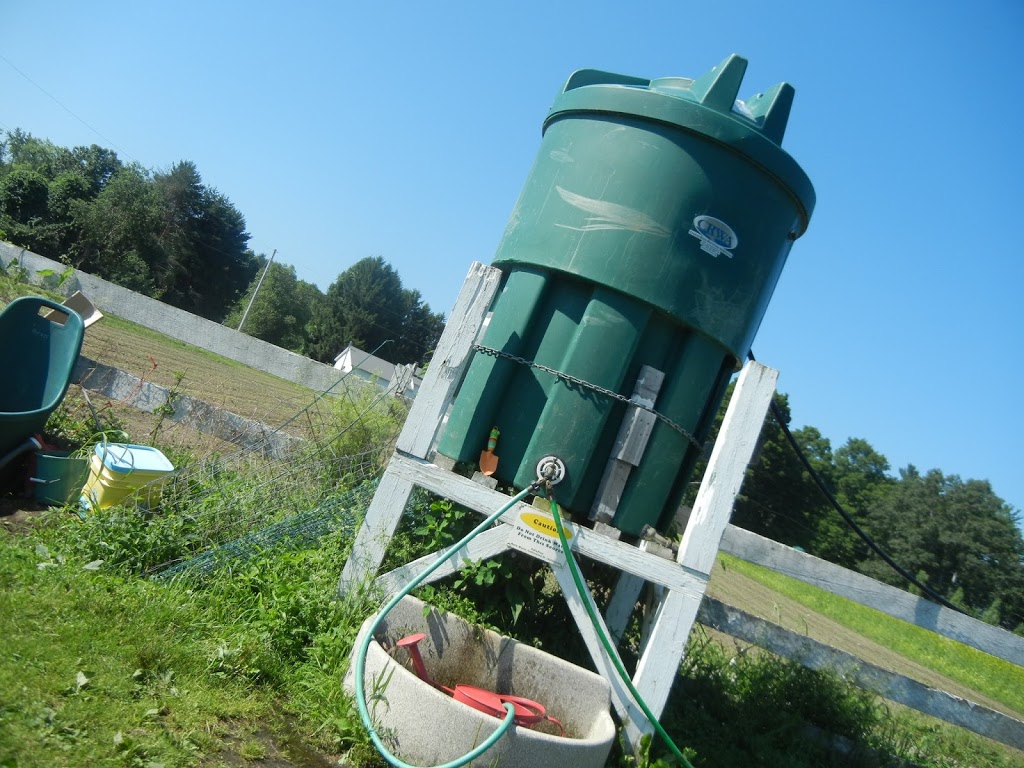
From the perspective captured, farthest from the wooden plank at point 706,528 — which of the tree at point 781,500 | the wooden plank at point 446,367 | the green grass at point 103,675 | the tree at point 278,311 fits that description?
the tree at point 278,311

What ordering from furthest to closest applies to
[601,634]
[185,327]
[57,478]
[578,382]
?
[185,327]
[57,478]
[578,382]
[601,634]

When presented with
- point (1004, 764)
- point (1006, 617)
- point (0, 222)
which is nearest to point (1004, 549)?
point (1006, 617)

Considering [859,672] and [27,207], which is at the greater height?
[27,207]

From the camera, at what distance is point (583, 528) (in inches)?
142

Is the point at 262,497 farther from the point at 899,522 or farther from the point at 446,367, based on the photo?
the point at 899,522

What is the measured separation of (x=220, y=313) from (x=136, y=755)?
58.8m

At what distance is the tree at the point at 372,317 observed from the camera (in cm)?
5791

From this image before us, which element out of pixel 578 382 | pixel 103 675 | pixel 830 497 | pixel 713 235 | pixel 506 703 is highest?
pixel 713 235

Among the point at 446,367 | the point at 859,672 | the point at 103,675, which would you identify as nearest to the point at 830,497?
the point at 859,672

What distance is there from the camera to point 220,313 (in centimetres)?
5700

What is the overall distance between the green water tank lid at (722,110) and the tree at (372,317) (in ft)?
169

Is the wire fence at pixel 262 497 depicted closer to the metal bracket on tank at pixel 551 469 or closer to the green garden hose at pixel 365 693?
the green garden hose at pixel 365 693

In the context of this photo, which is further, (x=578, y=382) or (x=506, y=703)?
(x=578, y=382)

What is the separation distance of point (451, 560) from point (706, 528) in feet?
4.06
